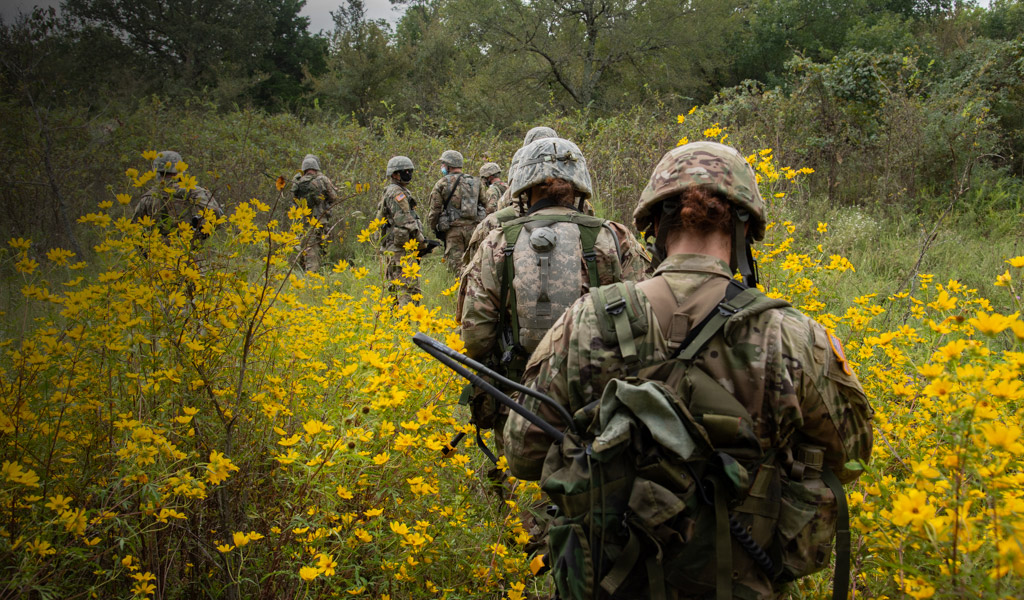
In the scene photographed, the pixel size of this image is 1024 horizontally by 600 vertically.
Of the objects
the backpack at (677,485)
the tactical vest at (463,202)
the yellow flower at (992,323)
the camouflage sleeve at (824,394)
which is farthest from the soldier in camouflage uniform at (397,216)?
the yellow flower at (992,323)

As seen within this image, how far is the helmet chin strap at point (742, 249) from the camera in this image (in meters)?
1.61

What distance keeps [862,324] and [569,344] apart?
5.96 feet

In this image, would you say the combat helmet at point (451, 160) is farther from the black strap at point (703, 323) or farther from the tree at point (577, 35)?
the tree at point (577, 35)

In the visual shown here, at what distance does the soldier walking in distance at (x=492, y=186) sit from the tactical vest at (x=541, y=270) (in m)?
4.95

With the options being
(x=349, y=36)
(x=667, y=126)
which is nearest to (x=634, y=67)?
(x=349, y=36)

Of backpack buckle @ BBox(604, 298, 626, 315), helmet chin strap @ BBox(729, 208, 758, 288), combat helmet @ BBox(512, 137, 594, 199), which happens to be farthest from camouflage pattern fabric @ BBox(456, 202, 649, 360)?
backpack buckle @ BBox(604, 298, 626, 315)

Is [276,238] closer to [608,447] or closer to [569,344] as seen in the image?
[569,344]

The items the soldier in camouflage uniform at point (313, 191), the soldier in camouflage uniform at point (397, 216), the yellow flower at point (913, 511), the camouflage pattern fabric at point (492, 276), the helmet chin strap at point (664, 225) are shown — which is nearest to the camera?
the yellow flower at point (913, 511)

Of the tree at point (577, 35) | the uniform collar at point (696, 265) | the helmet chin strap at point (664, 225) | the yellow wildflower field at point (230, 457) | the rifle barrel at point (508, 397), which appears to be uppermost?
the tree at point (577, 35)

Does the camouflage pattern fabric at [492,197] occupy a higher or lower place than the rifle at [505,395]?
higher

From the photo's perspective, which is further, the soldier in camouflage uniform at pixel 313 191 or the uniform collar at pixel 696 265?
the soldier in camouflage uniform at pixel 313 191

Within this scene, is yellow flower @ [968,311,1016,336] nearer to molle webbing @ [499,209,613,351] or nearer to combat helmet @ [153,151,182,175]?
molle webbing @ [499,209,613,351]

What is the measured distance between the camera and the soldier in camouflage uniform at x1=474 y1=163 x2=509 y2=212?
761 cm

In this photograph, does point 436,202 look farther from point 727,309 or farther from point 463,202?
point 727,309
